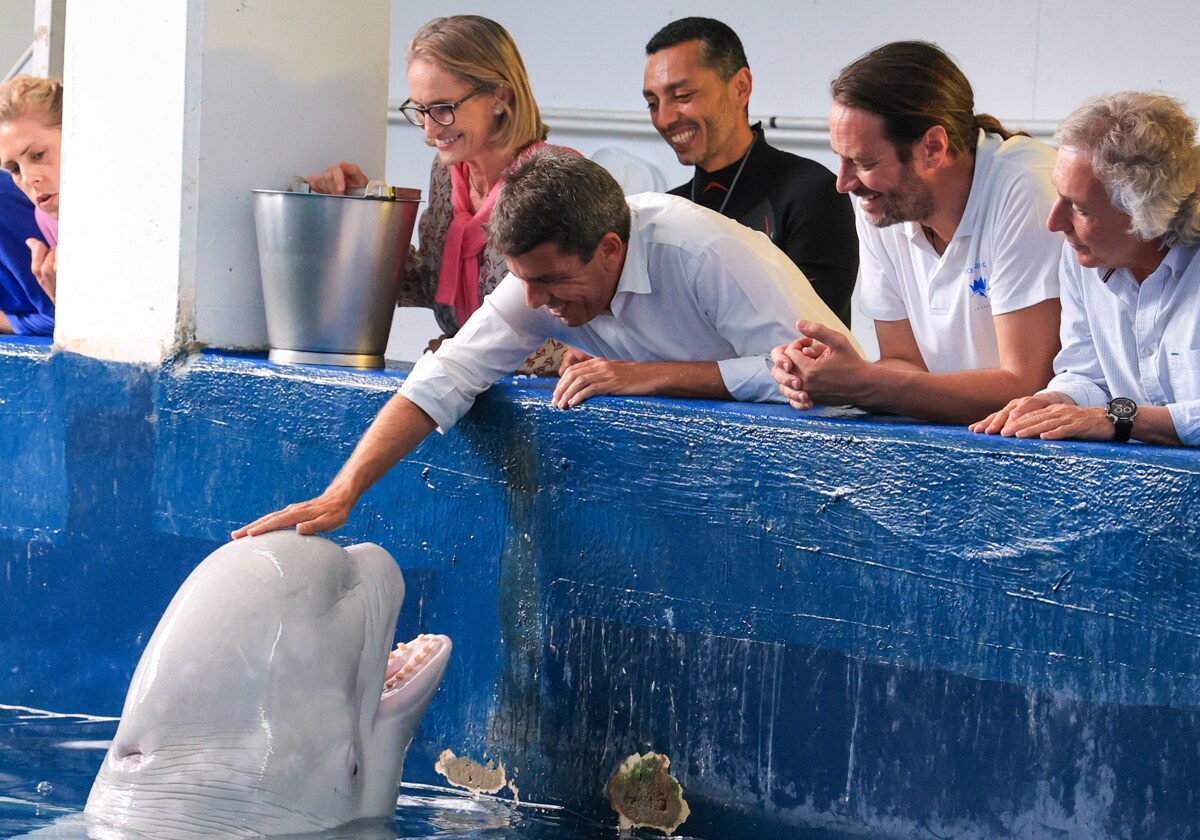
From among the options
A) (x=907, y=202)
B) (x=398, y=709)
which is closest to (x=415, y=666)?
(x=398, y=709)

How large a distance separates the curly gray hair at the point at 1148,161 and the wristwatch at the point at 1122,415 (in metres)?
0.33

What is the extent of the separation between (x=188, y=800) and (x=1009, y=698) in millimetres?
1690

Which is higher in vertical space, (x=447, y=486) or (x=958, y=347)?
(x=958, y=347)

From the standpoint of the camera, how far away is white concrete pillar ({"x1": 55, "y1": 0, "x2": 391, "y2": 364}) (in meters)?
4.56

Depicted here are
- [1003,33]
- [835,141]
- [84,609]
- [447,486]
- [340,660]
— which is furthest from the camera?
[1003,33]

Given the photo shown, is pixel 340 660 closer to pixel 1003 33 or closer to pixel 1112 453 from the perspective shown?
pixel 1112 453

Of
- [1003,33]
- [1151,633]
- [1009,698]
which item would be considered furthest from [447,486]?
[1003,33]

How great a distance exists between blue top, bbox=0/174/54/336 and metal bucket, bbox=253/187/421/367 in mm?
1236

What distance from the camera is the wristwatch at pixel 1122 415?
120 inches

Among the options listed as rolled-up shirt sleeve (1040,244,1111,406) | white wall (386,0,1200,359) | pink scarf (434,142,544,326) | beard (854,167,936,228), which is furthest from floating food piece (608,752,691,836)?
white wall (386,0,1200,359)

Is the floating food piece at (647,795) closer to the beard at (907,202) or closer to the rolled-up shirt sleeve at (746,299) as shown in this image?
the rolled-up shirt sleeve at (746,299)

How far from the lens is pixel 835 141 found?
362 cm

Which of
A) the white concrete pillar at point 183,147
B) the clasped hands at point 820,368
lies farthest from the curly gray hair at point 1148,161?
the white concrete pillar at point 183,147

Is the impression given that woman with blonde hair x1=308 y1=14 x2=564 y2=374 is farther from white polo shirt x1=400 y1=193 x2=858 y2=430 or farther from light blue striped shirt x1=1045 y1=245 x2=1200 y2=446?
light blue striped shirt x1=1045 y1=245 x2=1200 y2=446
